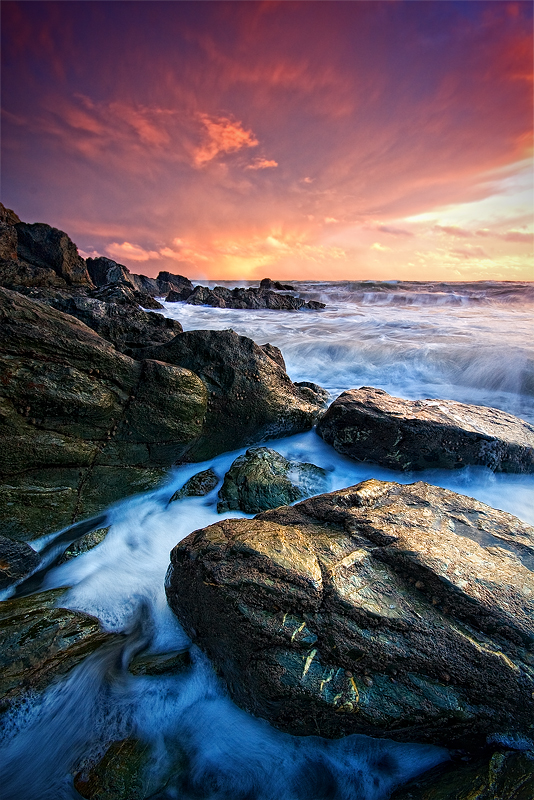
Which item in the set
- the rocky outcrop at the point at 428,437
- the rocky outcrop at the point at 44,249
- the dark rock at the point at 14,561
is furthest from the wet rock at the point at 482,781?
the rocky outcrop at the point at 44,249

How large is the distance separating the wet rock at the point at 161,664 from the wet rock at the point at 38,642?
0.99 feet

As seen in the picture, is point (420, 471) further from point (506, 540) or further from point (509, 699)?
point (509, 699)

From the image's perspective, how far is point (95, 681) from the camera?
238 cm

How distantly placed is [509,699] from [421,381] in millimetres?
7609

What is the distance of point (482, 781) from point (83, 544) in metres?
3.31

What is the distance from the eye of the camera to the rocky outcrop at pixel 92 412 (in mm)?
3340

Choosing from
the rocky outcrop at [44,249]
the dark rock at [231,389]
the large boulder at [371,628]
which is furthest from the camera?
the rocky outcrop at [44,249]

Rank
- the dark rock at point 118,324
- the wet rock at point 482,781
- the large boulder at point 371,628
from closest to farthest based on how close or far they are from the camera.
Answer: the wet rock at point 482,781 → the large boulder at point 371,628 → the dark rock at point 118,324

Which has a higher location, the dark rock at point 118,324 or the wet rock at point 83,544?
the dark rock at point 118,324

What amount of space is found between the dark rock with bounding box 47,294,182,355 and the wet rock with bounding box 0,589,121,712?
3.38 m

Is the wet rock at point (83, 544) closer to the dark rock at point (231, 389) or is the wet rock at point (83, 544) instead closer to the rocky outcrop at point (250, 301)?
the dark rock at point (231, 389)

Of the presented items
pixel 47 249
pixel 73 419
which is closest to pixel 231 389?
pixel 73 419

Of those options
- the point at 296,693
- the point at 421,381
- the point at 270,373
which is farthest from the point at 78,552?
the point at 421,381

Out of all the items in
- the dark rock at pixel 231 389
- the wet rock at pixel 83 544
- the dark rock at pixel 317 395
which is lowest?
the wet rock at pixel 83 544
